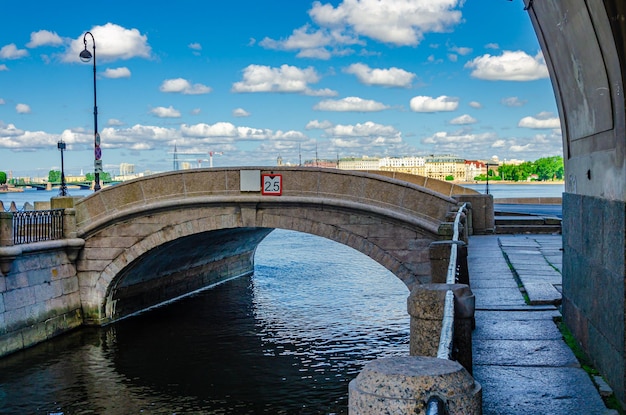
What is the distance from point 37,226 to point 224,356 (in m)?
5.75

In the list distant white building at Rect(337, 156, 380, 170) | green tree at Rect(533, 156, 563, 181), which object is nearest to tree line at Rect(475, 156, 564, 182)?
green tree at Rect(533, 156, 563, 181)

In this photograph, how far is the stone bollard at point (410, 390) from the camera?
9.16 ft

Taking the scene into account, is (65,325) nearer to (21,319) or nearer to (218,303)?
(21,319)

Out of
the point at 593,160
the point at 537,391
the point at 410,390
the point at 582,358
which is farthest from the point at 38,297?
the point at 410,390

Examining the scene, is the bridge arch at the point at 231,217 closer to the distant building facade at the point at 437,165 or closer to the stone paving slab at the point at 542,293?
the stone paving slab at the point at 542,293

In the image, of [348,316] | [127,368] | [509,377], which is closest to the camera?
[509,377]

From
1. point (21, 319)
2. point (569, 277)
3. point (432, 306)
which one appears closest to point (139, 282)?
point (21, 319)

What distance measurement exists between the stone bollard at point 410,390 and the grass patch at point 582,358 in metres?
2.41

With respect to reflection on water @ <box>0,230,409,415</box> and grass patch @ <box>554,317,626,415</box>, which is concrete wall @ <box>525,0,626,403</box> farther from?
reflection on water @ <box>0,230,409,415</box>

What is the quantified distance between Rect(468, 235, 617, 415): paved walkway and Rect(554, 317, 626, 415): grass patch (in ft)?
0.15

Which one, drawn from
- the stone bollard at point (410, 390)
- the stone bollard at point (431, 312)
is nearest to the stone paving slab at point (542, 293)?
the stone bollard at point (431, 312)

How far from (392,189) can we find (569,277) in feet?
32.4

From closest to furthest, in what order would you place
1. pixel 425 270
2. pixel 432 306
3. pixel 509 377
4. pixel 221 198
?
pixel 432 306 < pixel 509 377 < pixel 425 270 < pixel 221 198

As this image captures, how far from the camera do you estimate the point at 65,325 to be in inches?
731
